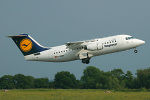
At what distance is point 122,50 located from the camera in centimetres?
3859

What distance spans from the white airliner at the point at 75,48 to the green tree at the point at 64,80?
3273 centimetres

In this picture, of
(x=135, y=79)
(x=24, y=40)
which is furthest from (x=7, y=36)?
(x=135, y=79)

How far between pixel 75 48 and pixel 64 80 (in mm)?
36673

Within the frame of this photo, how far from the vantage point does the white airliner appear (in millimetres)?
38062

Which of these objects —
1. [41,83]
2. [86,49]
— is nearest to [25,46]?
[86,49]

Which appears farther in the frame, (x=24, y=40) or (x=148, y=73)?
(x=148, y=73)

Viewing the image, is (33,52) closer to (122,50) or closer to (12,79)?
(122,50)

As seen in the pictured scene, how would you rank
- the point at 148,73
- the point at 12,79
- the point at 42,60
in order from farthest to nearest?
the point at 12,79, the point at 148,73, the point at 42,60

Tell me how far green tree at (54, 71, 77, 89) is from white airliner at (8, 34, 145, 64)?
107 ft

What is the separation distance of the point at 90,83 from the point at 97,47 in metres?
41.0

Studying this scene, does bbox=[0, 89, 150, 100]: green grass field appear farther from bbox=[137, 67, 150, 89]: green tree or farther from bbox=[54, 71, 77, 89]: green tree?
bbox=[54, 71, 77, 89]: green tree

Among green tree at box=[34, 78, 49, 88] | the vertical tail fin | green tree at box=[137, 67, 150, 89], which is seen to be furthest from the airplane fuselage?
green tree at box=[34, 78, 49, 88]

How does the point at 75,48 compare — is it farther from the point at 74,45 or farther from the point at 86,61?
the point at 86,61

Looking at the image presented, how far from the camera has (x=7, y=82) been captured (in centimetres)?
8081
